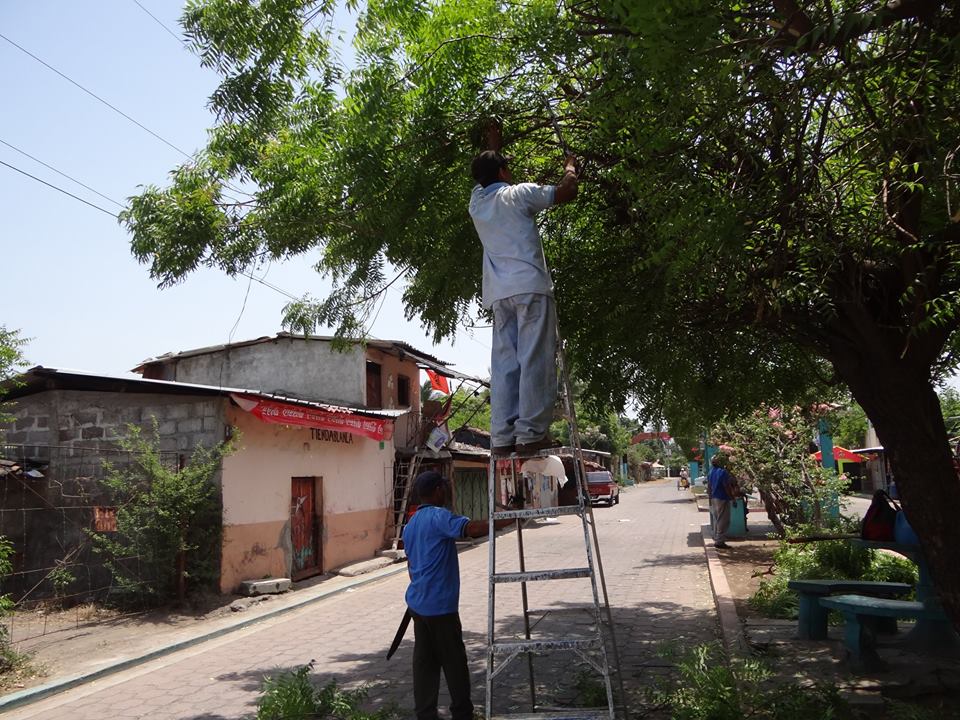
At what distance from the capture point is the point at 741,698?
17.3 ft

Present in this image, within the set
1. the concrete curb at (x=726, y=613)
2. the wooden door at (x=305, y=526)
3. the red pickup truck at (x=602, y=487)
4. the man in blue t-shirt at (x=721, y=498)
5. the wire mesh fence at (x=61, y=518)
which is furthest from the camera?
the red pickup truck at (x=602, y=487)

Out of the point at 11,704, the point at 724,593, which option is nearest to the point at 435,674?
the point at 11,704

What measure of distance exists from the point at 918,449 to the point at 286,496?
40.5 ft

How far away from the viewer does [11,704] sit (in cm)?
762

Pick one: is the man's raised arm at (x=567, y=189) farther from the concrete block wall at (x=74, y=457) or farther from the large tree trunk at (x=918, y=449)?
the concrete block wall at (x=74, y=457)

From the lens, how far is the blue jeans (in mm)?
4812

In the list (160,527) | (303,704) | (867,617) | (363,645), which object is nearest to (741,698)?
(867,617)

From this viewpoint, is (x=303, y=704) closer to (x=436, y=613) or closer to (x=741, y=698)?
(x=436, y=613)

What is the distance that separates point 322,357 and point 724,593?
13680 millimetres

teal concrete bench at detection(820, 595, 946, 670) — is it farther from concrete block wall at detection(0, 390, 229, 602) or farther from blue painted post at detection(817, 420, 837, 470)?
blue painted post at detection(817, 420, 837, 470)

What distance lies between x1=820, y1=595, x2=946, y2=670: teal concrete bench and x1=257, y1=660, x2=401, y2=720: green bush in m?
3.80

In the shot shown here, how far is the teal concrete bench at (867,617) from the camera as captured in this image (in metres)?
6.18

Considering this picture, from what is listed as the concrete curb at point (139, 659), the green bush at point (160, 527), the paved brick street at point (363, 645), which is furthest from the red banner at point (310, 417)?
the paved brick street at point (363, 645)

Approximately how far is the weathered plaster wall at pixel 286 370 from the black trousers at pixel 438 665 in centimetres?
1621
